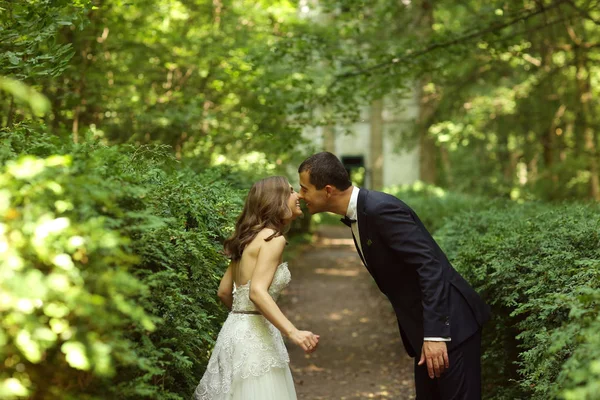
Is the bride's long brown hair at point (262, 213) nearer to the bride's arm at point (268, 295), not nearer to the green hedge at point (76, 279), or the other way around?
the bride's arm at point (268, 295)

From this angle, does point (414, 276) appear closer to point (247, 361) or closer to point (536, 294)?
point (536, 294)

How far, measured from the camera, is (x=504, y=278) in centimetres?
504

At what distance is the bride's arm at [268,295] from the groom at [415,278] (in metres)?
0.42

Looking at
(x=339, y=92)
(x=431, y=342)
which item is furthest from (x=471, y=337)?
(x=339, y=92)

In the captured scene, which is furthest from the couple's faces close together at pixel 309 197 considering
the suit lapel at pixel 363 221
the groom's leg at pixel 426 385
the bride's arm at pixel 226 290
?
the groom's leg at pixel 426 385

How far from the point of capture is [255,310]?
420 cm

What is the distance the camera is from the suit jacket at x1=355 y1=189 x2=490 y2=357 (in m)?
3.89

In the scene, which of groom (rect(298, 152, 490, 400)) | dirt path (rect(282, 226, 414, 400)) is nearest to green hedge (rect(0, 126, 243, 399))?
groom (rect(298, 152, 490, 400))

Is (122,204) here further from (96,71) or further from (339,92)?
(96,71)

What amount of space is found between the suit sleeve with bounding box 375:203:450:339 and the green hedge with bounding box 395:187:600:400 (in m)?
0.54

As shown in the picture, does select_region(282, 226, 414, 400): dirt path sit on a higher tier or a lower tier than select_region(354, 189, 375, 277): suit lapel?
lower

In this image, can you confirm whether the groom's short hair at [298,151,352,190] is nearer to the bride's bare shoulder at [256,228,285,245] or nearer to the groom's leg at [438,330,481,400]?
the bride's bare shoulder at [256,228,285,245]

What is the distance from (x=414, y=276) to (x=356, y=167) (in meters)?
32.7

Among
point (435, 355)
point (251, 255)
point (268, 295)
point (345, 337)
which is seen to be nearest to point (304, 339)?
point (268, 295)
